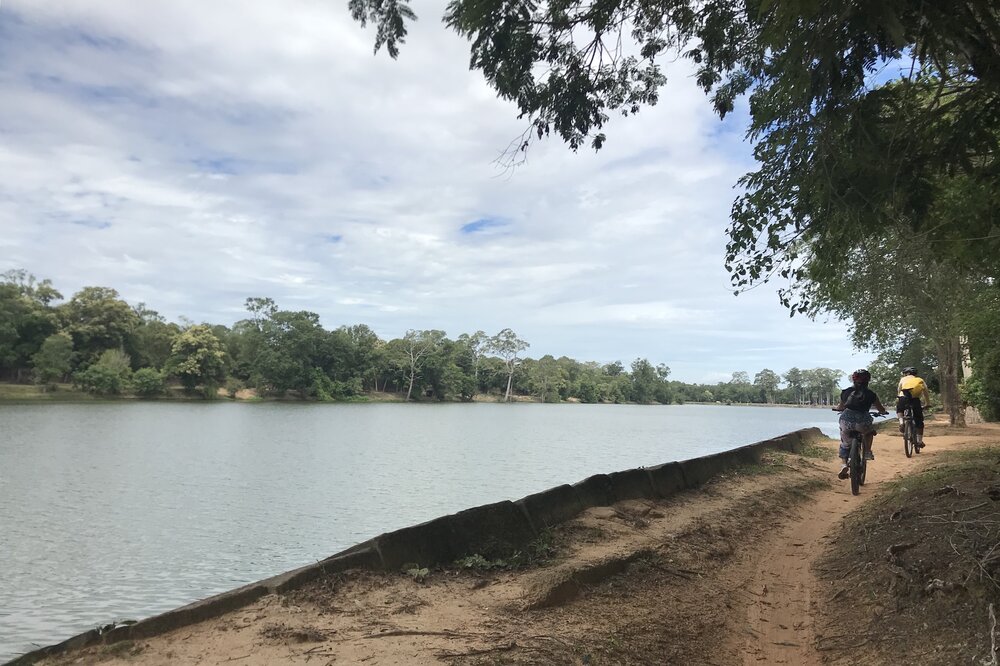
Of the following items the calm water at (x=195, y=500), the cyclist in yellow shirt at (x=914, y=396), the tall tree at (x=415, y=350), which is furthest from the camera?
the tall tree at (x=415, y=350)

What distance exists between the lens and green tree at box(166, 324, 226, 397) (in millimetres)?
62531

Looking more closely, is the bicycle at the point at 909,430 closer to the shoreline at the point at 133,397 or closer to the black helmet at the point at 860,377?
the black helmet at the point at 860,377

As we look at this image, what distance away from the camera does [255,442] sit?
23.8 meters

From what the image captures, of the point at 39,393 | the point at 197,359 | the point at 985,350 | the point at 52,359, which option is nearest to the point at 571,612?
the point at 985,350

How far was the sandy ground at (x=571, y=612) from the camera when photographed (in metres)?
3.39

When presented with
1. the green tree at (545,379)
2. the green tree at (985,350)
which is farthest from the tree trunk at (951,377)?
the green tree at (545,379)

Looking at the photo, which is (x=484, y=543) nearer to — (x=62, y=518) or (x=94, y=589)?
(x=94, y=589)

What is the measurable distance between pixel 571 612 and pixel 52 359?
6200cm

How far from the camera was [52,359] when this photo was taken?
53.2m

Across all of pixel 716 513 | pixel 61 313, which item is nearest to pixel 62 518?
pixel 716 513

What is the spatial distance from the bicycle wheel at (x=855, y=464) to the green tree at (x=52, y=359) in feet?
201

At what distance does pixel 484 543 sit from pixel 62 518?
8595mm

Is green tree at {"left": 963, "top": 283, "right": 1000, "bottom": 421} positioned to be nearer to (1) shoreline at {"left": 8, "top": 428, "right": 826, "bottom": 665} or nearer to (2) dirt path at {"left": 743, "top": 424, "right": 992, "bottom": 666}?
(2) dirt path at {"left": 743, "top": 424, "right": 992, "bottom": 666}

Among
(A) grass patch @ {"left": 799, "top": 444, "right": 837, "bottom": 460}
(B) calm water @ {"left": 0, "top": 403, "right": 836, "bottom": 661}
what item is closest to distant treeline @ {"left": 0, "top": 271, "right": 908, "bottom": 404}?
(B) calm water @ {"left": 0, "top": 403, "right": 836, "bottom": 661}
